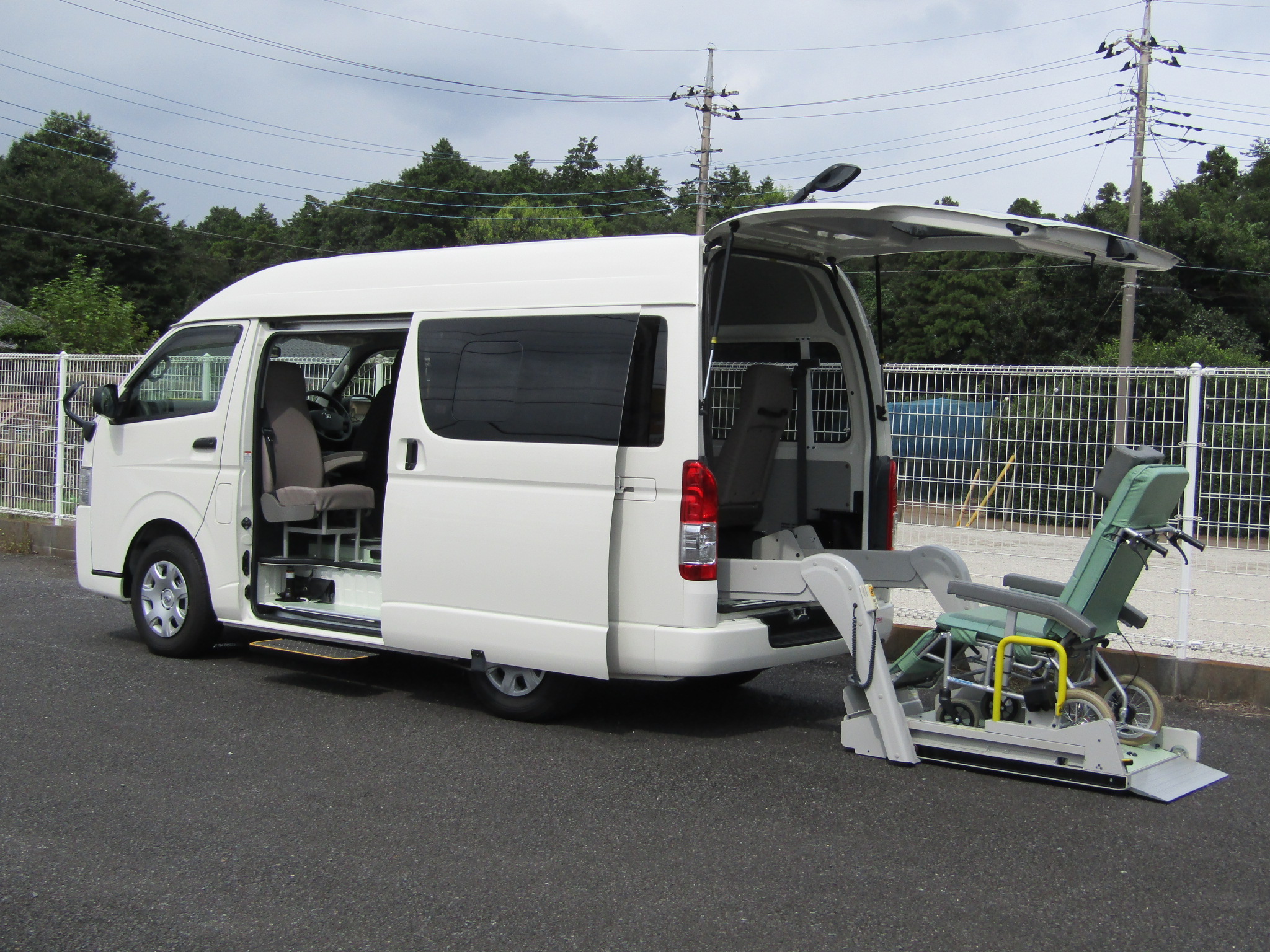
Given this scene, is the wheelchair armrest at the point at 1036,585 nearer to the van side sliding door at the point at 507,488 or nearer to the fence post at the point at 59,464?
the van side sliding door at the point at 507,488

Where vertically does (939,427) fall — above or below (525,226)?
below

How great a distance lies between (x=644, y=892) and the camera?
368cm

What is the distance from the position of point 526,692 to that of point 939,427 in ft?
12.2

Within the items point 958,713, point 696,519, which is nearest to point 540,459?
point 696,519

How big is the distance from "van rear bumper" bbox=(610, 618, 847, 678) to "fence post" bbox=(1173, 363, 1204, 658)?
308cm

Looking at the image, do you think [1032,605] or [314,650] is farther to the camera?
[314,650]

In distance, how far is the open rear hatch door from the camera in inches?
195

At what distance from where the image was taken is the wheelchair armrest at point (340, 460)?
294 inches

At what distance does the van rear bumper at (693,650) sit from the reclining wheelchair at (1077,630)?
0.72 m

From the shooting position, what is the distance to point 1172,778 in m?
4.83

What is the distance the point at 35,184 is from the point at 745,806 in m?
56.5

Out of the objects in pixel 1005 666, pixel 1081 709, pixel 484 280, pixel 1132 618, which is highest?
pixel 484 280

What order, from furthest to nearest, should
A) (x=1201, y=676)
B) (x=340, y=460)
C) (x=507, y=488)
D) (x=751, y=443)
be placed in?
(x=340, y=460) → (x=1201, y=676) → (x=751, y=443) → (x=507, y=488)

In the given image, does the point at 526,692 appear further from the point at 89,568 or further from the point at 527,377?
the point at 89,568
